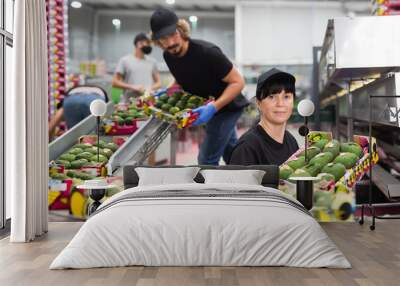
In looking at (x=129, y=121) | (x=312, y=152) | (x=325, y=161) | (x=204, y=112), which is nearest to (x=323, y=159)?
(x=325, y=161)

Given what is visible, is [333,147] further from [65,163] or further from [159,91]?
[65,163]

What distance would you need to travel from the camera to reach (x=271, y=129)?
6.19m

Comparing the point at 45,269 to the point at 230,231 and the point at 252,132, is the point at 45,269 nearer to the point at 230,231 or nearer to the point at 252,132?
the point at 230,231

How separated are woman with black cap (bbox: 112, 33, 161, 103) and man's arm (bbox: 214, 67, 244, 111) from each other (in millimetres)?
741

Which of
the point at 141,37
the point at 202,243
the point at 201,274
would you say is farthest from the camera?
the point at 141,37

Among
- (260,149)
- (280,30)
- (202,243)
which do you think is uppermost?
(280,30)

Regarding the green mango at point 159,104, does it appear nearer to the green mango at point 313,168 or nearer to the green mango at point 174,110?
the green mango at point 174,110

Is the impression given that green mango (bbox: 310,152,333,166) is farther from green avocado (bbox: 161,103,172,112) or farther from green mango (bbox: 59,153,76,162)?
green mango (bbox: 59,153,76,162)

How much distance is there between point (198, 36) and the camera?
6.26 meters

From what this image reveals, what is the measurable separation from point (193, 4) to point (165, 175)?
213 cm

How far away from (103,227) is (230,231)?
924 mm

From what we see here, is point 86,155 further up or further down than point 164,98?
further down

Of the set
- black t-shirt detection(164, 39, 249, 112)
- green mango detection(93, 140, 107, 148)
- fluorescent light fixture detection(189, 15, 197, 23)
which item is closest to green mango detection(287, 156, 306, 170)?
black t-shirt detection(164, 39, 249, 112)

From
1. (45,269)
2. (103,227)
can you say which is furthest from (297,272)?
(45,269)
